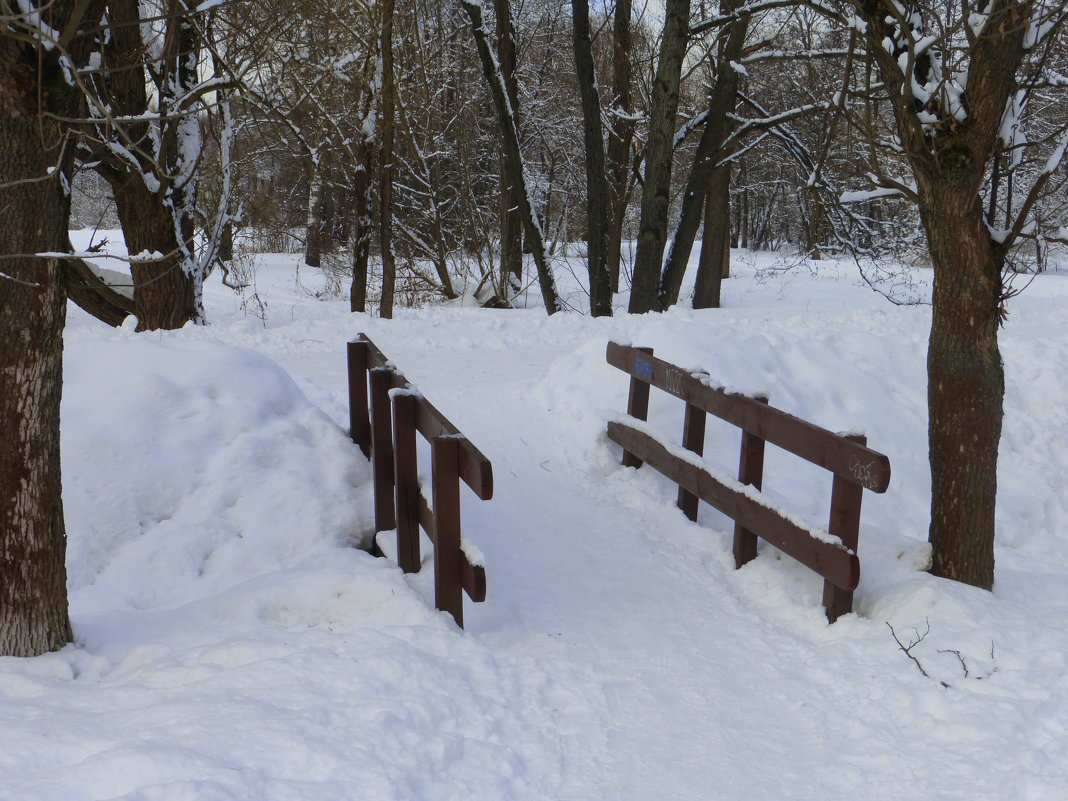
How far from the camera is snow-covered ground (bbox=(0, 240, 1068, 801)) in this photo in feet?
11.0

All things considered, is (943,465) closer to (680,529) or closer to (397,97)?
(680,529)

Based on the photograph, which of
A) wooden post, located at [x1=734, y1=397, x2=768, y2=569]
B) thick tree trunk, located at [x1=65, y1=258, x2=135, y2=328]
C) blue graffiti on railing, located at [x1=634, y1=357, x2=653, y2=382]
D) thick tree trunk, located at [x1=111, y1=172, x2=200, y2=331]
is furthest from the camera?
thick tree trunk, located at [x1=65, y1=258, x2=135, y2=328]

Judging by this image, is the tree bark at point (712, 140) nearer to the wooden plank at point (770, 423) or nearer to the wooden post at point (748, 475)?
the wooden plank at point (770, 423)

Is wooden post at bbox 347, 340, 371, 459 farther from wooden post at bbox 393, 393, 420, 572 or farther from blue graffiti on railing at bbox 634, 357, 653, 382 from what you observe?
blue graffiti on railing at bbox 634, 357, 653, 382

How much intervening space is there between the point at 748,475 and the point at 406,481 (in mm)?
2032

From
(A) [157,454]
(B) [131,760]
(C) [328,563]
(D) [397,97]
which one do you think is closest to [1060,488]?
(C) [328,563]

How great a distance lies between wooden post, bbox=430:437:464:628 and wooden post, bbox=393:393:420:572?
53cm

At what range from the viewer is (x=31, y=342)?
12.9 ft

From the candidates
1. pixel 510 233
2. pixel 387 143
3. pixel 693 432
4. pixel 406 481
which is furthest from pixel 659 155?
pixel 406 481

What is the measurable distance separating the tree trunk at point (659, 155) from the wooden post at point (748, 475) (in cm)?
708

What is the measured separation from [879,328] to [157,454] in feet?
33.6

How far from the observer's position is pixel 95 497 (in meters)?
5.36

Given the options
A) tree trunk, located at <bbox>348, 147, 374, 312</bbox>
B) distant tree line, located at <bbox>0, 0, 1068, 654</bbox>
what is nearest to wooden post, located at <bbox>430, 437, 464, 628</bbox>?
distant tree line, located at <bbox>0, 0, 1068, 654</bbox>

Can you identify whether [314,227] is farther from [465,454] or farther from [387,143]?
[465,454]
